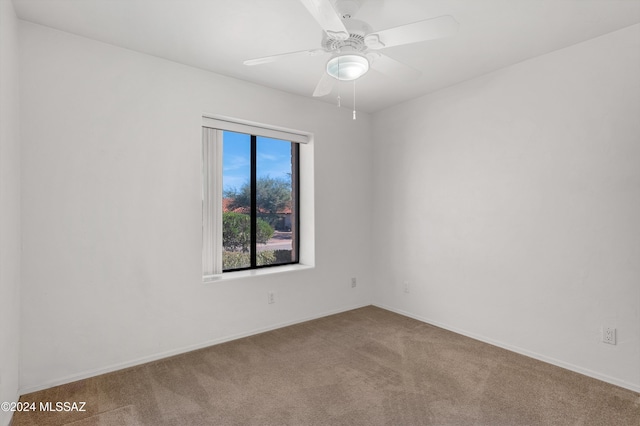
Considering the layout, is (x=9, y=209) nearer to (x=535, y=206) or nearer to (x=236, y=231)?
(x=236, y=231)

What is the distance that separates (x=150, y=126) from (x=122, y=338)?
168 cm


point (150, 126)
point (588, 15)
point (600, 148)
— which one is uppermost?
point (588, 15)

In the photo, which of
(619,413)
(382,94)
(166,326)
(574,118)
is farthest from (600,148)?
(166,326)

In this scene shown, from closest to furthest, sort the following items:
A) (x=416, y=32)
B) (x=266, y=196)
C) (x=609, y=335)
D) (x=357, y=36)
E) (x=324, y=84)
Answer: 1. (x=416, y=32)
2. (x=357, y=36)
3. (x=324, y=84)
4. (x=609, y=335)
5. (x=266, y=196)

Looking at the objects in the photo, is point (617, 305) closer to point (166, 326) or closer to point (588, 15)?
point (588, 15)

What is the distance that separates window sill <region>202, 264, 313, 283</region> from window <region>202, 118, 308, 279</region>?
114mm

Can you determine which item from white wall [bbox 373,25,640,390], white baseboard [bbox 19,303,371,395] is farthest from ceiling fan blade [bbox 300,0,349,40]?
white baseboard [bbox 19,303,371,395]

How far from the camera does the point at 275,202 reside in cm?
394

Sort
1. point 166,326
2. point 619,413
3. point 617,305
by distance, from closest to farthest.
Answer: point 619,413 < point 617,305 < point 166,326

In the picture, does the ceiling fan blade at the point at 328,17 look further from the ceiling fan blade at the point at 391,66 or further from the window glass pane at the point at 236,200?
the window glass pane at the point at 236,200

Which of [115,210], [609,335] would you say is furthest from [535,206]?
[115,210]

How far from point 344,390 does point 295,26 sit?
2517 millimetres

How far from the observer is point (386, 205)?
4148 mm

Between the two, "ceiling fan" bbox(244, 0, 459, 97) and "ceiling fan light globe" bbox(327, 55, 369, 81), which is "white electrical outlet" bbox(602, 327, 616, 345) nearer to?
"ceiling fan" bbox(244, 0, 459, 97)
